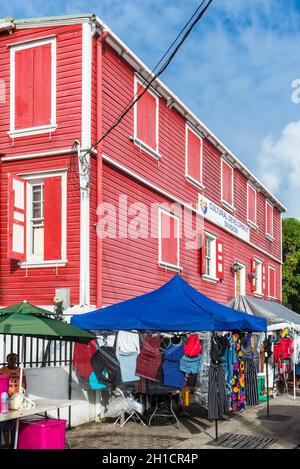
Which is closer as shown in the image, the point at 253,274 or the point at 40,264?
the point at 40,264

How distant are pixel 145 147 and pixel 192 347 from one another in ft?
21.6

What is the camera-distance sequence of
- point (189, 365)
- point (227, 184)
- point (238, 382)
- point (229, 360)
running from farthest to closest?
point (227, 184) → point (238, 382) → point (229, 360) → point (189, 365)

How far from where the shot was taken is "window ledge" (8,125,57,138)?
14211mm

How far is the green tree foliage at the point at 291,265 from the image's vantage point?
148ft

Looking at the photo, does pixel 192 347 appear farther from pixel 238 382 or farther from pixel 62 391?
pixel 62 391

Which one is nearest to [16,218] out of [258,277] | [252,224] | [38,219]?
[38,219]

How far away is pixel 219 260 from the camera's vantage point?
2159 centimetres

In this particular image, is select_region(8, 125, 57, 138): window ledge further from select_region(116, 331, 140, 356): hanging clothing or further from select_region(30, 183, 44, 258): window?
select_region(116, 331, 140, 356): hanging clothing

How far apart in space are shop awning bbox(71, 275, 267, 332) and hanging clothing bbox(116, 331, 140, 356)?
4.64 ft

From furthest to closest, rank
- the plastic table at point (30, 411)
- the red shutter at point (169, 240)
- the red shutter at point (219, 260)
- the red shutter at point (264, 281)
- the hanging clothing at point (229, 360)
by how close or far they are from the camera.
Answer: the red shutter at point (264, 281)
the red shutter at point (219, 260)
the red shutter at point (169, 240)
the hanging clothing at point (229, 360)
the plastic table at point (30, 411)

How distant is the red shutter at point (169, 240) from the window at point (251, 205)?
26.1 feet

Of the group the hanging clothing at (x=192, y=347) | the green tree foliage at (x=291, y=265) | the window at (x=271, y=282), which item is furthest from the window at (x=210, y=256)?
the green tree foliage at (x=291, y=265)

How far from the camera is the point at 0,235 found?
14336 mm

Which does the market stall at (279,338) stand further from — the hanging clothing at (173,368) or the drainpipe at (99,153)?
the drainpipe at (99,153)
